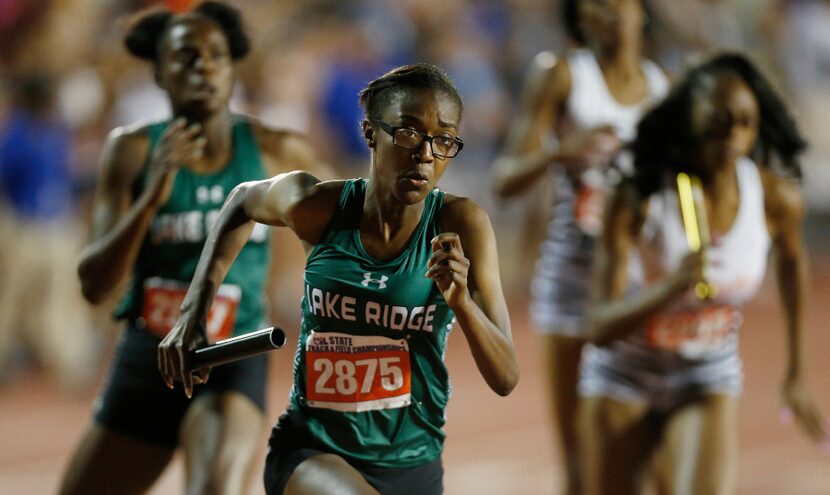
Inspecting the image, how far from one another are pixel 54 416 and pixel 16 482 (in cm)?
193

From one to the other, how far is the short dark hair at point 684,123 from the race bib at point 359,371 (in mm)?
1595

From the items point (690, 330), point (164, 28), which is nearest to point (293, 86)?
point (164, 28)

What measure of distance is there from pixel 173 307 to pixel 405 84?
67.2 inches

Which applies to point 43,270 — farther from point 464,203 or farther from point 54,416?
point 464,203

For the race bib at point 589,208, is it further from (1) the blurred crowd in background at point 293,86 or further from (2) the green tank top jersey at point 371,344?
(2) the green tank top jersey at point 371,344

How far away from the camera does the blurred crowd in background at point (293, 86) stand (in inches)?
412

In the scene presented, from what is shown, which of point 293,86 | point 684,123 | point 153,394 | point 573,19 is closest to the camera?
point 153,394

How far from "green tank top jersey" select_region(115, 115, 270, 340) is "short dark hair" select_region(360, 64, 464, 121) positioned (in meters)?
1.36

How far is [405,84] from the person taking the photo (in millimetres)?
3551

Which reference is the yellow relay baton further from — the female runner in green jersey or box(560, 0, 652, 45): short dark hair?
box(560, 0, 652, 45): short dark hair

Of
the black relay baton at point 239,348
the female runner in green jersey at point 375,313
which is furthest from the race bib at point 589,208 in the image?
the black relay baton at point 239,348

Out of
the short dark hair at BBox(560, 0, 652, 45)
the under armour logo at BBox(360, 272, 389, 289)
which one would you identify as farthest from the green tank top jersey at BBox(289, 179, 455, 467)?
the short dark hair at BBox(560, 0, 652, 45)

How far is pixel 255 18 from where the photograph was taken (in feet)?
44.0

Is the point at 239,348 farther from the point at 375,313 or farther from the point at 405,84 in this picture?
the point at 405,84
